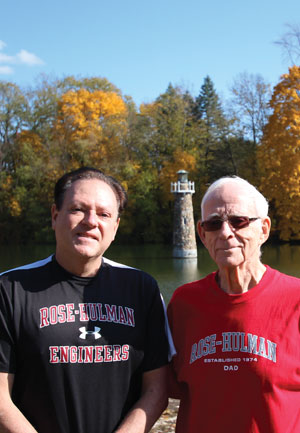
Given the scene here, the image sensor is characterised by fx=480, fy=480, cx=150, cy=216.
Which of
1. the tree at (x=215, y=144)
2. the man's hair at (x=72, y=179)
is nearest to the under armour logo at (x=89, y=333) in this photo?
the man's hair at (x=72, y=179)

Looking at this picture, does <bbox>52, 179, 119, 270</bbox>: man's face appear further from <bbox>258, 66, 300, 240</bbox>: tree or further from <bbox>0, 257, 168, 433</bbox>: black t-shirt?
<bbox>258, 66, 300, 240</bbox>: tree

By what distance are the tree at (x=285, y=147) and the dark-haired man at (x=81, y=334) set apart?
21909 millimetres

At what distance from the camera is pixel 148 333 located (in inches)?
88.0

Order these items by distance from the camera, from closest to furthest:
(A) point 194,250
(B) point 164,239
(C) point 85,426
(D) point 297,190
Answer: (C) point 85,426, (D) point 297,190, (A) point 194,250, (B) point 164,239

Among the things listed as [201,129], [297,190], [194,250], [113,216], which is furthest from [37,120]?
[113,216]

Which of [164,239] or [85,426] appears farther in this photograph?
[164,239]

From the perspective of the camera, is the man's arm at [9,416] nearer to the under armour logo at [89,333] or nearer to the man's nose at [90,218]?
the under armour logo at [89,333]

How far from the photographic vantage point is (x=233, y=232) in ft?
7.31

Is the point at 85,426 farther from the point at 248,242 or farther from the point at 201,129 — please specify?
the point at 201,129

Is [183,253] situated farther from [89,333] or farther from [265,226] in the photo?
[89,333]

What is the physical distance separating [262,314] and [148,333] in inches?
Result: 20.8

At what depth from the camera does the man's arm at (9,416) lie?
196 cm

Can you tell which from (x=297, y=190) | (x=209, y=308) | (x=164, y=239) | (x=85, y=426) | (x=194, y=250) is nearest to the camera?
(x=85, y=426)

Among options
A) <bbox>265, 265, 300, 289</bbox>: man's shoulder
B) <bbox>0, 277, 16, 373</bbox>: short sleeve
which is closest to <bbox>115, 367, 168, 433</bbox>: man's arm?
<bbox>0, 277, 16, 373</bbox>: short sleeve
